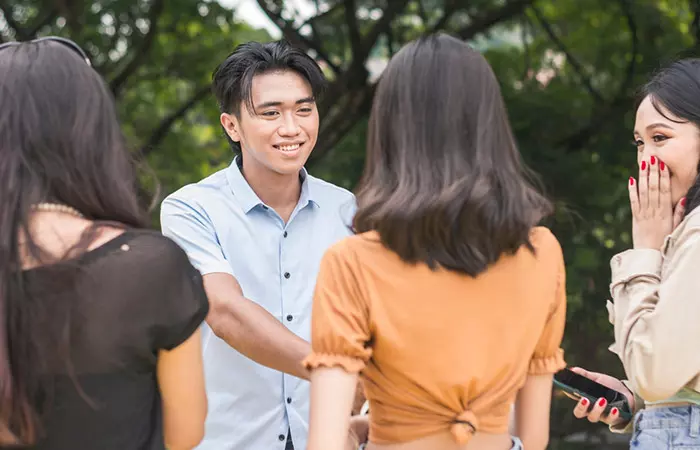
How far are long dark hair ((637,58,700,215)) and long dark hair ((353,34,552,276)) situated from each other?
26.2 inches

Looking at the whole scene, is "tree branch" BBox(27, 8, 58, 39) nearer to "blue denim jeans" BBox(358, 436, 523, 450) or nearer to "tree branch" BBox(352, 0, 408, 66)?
"tree branch" BBox(352, 0, 408, 66)

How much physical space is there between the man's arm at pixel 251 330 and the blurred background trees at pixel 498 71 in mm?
3027

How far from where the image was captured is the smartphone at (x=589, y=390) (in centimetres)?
245

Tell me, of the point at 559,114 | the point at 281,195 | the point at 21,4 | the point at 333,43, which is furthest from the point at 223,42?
the point at 281,195

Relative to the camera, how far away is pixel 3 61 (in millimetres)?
1860

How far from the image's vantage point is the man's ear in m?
3.07

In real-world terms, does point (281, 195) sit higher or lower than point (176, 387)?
higher

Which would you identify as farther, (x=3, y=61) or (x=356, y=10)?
→ (x=356, y=10)

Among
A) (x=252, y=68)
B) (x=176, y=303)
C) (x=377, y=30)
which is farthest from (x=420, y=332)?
(x=377, y=30)

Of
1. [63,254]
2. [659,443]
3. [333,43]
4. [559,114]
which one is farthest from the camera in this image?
[333,43]

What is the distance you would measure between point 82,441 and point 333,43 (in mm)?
5120

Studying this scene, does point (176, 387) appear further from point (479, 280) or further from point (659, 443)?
point (659, 443)

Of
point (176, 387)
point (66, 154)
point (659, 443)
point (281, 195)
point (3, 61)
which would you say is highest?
point (3, 61)

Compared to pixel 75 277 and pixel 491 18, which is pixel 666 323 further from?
pixel 491 18
